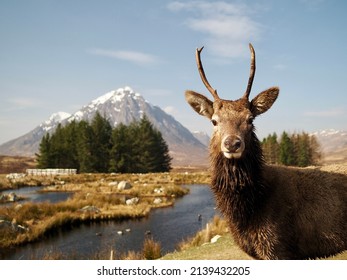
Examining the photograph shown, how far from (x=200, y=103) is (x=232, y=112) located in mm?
656

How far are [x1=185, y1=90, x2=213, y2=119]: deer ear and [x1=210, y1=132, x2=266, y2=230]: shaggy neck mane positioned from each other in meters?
0.52

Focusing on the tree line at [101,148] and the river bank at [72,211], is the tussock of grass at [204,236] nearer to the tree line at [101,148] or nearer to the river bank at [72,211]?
the river bank at [72,211]

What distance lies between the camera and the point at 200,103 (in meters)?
4.82

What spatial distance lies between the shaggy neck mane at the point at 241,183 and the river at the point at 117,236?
800 centimetres

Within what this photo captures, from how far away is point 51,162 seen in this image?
4459 centimetres

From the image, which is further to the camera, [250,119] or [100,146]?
[100,146]

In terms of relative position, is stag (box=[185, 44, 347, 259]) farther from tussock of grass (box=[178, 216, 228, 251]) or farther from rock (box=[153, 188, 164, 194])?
rock (box=[153, 188, 164, 194])

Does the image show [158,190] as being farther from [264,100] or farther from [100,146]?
[264,100]

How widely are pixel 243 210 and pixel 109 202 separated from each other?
1690cm

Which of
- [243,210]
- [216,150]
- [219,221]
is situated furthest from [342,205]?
[219,221]

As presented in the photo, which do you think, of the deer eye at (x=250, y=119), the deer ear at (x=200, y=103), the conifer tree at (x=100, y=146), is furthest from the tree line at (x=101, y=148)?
the deer eye at (x=250, y=119)

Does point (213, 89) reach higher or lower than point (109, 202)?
higher

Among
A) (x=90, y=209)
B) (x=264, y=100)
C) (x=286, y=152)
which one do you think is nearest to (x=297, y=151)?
(x=286, y=152)
